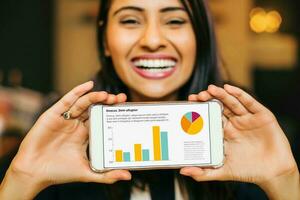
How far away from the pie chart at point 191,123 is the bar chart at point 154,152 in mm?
35

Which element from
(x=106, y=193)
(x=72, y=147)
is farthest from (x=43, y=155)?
(x=106, y=193)

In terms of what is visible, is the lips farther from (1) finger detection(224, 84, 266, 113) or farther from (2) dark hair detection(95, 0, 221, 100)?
(1) finger detection(224, 84, 266, 113)

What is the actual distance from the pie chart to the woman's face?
0.52 feet

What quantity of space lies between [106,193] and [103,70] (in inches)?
11.3

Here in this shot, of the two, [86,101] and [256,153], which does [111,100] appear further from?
[256,153]

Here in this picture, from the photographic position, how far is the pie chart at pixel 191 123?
31.4 inches

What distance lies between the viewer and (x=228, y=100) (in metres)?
0.79

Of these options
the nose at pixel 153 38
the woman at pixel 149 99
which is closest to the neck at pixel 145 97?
the woman at pixel 149 99

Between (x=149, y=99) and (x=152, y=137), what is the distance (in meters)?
0.21

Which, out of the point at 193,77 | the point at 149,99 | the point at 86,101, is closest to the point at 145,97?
the point at 149,99

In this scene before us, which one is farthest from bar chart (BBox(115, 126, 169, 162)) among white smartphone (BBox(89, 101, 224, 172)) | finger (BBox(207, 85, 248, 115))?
finger (BBox(207, 85, 248, 115))

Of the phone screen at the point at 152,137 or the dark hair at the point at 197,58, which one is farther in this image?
the dark hair at the point at 197,58

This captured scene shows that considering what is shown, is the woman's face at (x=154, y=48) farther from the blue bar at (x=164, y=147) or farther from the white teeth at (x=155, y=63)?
the blue bar at (x=164, y=147)

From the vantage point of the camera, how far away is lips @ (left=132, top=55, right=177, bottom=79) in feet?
3.10
